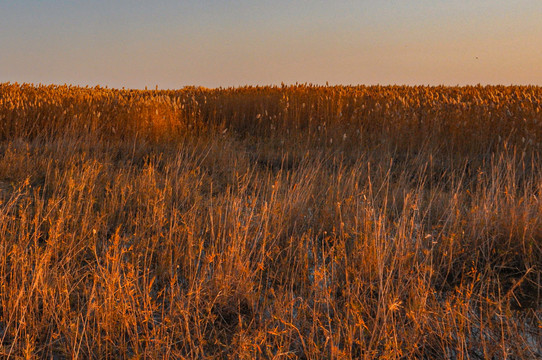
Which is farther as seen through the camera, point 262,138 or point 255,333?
point 262,138

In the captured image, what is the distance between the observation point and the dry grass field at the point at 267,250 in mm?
2432

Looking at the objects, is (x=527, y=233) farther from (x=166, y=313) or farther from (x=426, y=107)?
(x=426, y=107)

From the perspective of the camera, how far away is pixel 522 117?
8578 mm

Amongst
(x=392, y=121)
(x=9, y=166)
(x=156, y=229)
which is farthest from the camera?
(x=392, y=121)

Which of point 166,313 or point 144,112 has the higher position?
point 144,112

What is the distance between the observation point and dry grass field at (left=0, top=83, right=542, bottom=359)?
243 centimetres

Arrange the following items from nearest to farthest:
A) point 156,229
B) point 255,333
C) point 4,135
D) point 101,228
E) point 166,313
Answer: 1. point 255,333
2. point 166,313
3. point 156,229
4. point 101,228
5. point 4,135

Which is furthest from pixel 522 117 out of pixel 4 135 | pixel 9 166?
pixel 4 135

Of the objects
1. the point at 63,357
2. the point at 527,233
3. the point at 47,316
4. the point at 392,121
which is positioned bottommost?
Answer: the point at 63,357

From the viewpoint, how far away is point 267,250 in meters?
3.57

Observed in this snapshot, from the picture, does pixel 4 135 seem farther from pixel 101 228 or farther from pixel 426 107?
pixel 426 107

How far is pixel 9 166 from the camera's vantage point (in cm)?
555

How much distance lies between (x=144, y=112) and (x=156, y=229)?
5.87 metres

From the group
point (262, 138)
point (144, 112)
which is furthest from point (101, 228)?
point (262, 138)
